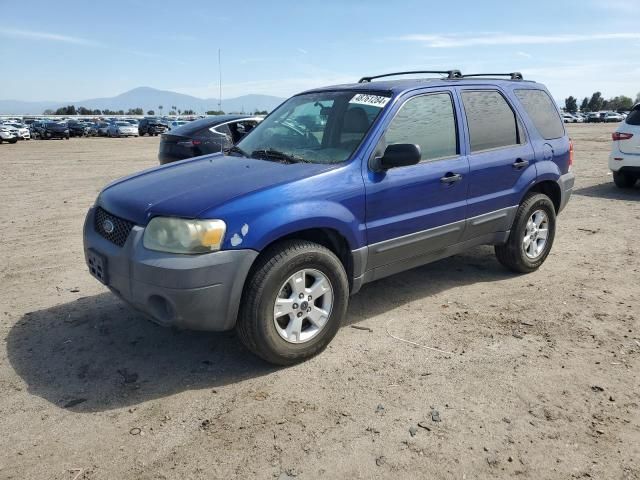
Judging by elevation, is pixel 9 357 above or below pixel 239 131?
below

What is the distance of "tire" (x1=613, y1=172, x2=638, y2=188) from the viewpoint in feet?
33.0

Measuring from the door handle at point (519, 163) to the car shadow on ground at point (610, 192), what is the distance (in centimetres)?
557

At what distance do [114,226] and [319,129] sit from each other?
1.75m

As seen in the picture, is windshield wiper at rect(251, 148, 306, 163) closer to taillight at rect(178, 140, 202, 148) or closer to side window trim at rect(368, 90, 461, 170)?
side window trim at rect(368, 90, 461, 170)

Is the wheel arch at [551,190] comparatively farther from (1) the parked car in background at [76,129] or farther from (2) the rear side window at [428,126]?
(1) the parked car in background at [76,129]

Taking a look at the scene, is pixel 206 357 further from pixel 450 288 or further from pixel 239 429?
pixel 450 288

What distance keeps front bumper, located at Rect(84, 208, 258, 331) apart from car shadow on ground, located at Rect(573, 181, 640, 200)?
8613mm

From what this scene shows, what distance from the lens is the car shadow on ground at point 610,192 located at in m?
9.55

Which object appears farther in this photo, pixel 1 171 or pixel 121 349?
pixel 1 171

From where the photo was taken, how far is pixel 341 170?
364 cm

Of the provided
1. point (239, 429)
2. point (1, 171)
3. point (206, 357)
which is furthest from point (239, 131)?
point (1, 171)

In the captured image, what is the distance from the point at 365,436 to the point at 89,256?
7.66ft

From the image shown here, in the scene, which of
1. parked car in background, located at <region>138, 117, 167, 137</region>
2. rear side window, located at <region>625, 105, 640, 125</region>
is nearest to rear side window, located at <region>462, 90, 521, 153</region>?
rear side window, located at <region>625, 105, 640, 125</region>

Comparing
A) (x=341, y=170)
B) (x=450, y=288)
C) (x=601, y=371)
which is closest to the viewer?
(x=601, y=371)
